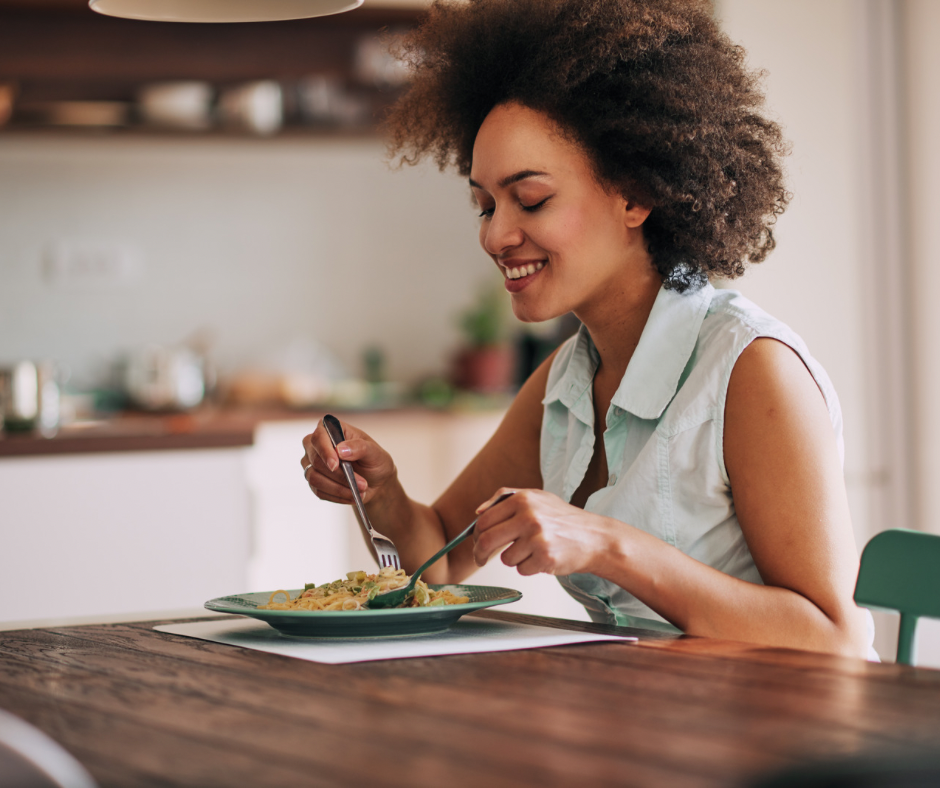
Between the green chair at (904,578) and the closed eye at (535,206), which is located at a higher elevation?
the closed eye at (535,206)

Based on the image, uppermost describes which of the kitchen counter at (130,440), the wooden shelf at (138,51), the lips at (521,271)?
the wooden shelf at (138,51)

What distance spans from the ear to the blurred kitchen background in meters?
1.55

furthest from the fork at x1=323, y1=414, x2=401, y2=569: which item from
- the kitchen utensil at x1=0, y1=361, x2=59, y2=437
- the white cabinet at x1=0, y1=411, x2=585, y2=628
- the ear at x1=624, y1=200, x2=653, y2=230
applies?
the kitchen utensil at x1=0, y1=361, x2=59, y2=437

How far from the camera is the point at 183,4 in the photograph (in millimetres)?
1319

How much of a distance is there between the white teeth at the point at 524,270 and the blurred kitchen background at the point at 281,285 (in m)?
1.60

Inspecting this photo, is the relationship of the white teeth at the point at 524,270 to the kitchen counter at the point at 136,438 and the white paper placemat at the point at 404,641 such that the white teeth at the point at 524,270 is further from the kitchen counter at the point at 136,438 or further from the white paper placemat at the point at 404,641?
the kitchen counter at the point at 136,438

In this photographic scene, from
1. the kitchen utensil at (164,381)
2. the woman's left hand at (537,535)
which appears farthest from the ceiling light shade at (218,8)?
the kitchen utensil at (164,381)

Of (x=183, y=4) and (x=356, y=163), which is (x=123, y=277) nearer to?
(x=356, y=163)

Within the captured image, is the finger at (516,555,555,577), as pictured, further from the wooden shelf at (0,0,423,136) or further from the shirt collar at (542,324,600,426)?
the wooden shelf at (0,0,423,136)

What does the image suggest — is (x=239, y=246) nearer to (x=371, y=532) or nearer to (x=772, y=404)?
(x=371, y=532)

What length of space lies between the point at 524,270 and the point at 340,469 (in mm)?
368

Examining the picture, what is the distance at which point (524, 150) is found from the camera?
4.81 ft

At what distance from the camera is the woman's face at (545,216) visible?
1.45 metres

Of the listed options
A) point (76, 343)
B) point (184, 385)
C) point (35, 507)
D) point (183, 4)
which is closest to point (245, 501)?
point (35, 507)
